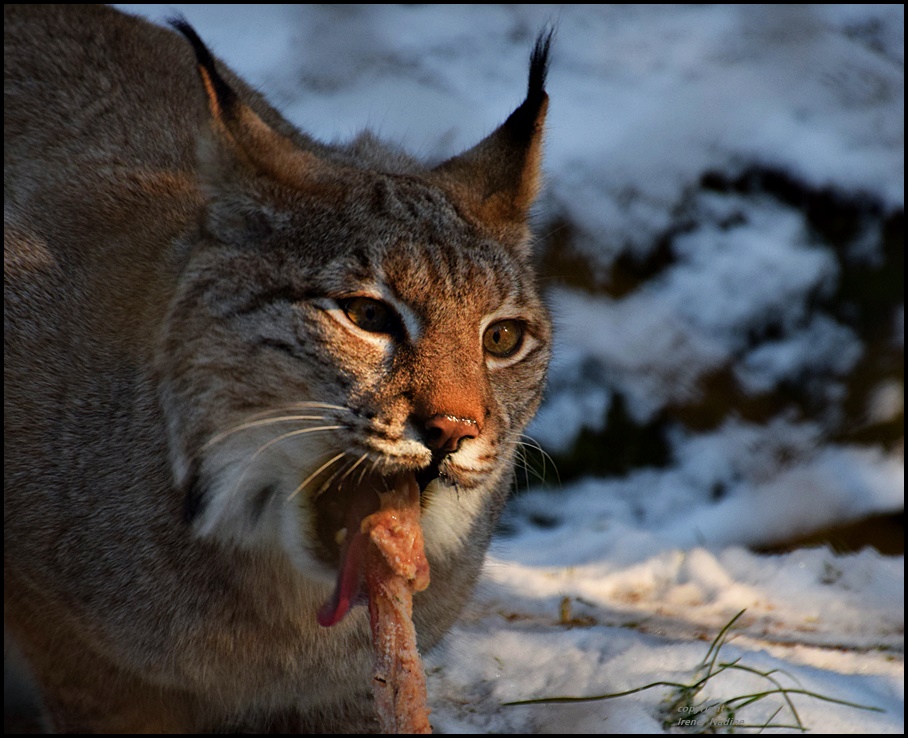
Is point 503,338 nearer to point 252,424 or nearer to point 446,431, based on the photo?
point 446,431

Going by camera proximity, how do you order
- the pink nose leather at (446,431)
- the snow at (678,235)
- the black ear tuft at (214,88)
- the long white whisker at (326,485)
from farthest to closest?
the snow at (678,235) → the black ear tuft at (214,88) → the long white whisker at (326,485) → the pink nose leather at (446,431)

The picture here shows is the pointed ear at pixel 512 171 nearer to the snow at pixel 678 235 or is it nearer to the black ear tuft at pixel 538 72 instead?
the black ear tuft at pixel 538 72

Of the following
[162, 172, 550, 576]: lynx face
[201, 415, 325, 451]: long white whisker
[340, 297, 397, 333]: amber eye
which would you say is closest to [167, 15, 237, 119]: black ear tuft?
[162, 172, 550, 576]: lynx face

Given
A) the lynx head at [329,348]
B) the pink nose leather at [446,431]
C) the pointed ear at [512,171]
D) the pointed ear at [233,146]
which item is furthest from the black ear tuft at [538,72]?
the pink nose leather at [446,431]

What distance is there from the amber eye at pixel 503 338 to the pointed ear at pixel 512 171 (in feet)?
1.02

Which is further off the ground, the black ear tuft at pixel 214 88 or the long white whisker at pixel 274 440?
the black ear tuft at pixel 214 88

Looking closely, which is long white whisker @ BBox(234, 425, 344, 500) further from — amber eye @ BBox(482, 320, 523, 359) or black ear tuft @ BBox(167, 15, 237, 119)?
black ear tuft @ BBox(167, 15, 237, 119)

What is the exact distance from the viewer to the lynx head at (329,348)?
2.25m

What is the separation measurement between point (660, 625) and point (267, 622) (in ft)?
5.36

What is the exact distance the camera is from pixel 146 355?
9.15 ft

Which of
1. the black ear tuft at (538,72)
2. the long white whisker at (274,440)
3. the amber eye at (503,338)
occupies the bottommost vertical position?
the long white whisker at (274,440)

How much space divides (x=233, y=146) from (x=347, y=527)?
96cm

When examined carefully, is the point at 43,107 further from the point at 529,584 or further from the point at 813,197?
the point at 813,197

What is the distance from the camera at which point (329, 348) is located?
7.57 ft
